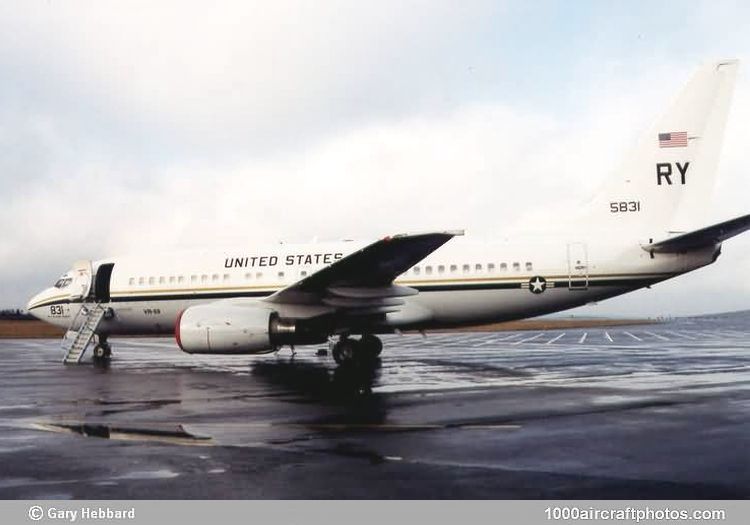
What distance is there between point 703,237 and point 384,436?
41.8 ft

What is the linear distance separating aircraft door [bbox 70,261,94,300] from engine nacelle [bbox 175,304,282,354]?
31.5ft

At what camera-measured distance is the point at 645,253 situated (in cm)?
1978

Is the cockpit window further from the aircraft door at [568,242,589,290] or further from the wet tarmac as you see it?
the aircraft door at [568,242,589,290]

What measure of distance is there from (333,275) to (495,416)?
797 cm

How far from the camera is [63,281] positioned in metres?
26.7

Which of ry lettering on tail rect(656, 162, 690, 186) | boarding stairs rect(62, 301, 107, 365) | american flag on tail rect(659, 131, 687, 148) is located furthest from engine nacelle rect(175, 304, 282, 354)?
american flag on tail rect(659, 131, 687, 148)

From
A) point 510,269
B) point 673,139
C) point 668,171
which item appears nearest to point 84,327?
point 510,269

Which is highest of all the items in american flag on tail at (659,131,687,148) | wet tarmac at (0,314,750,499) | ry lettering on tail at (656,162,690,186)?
american flag on tail at (659,131,687,148)

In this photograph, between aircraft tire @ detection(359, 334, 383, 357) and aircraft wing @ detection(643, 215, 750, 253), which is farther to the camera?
aircraft tire @ detection(359, 334, 383, 357)

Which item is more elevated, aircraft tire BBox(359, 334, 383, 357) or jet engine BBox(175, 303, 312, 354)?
jet engine BBox(175, 303, 312, 354)

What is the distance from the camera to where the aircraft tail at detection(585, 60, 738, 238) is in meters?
20.3

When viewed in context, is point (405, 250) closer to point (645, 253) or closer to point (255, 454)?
point (645, 253)

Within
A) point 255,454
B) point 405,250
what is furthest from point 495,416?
point 405,250

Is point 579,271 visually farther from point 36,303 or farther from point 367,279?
point 36,303
